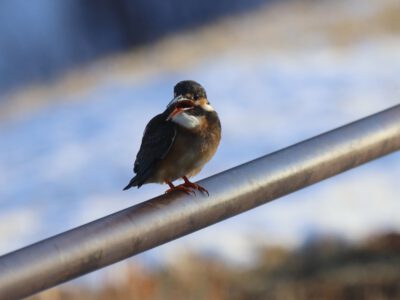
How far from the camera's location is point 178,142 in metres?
2.91

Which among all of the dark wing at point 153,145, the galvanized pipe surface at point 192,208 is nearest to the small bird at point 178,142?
the dark wing at point 153,145

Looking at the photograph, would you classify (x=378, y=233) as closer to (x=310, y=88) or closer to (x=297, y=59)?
(x=310, y=88)

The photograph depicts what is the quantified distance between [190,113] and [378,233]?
7.17 ft

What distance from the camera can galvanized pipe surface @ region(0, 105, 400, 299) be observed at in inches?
67.9

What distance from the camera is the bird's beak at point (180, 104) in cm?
281

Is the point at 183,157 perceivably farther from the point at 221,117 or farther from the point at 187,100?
the point at 221,117

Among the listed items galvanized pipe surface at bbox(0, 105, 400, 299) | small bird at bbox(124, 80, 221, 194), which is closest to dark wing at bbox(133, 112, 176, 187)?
small bird at bbox(124, 80, 221, 194)

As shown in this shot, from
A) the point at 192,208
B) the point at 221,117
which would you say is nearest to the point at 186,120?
the point at 192,208

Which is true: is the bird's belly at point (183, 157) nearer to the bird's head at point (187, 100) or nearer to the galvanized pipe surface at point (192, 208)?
the bird's head at point (187, 100)

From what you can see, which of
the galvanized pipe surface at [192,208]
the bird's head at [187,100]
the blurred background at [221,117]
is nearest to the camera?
the galvanized pipe surface at [192,208]

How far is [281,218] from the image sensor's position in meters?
5.10

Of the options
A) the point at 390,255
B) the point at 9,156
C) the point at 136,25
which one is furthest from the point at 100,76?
the point at 390,255

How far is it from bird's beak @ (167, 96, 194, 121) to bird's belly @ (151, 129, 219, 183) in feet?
0.27

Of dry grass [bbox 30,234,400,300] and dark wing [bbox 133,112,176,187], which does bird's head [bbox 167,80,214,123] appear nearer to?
dark wing [bbox 133,112,176,187]
